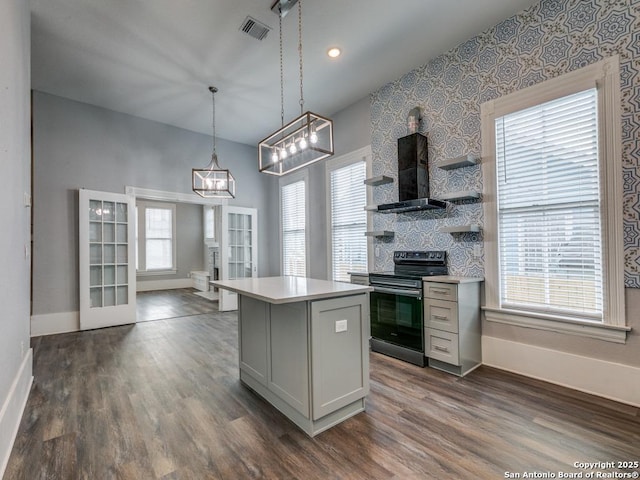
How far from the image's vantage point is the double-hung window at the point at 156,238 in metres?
8.62

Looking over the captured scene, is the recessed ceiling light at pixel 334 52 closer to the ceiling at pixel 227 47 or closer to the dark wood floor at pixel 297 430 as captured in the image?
the ceiling at pixel 227 47

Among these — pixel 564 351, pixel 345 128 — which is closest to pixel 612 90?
pixel 564 351

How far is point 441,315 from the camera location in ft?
9.89

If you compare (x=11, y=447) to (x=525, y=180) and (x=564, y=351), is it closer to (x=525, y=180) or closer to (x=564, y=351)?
(x=564, y=351)

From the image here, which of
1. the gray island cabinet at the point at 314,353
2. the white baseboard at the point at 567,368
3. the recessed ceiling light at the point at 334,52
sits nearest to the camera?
the gray island cabinet at the point at 314,353

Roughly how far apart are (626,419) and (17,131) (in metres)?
5.06

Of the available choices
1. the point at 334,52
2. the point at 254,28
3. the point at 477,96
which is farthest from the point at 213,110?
the point at 477,96

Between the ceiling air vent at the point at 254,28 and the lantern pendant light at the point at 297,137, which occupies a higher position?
the ceiling air vent at the point at 254,28

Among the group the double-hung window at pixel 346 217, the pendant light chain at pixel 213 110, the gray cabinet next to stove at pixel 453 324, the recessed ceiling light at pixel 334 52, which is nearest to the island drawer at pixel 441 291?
the gray cabinet next to stove at pixel 453 324

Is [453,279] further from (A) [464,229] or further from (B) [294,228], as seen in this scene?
(B) [294,228]

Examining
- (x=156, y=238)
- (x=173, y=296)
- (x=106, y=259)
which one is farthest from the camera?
(x=156, y=238)

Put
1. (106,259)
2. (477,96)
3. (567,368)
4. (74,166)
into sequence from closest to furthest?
(567,368) → (477,96) → (74,166) → (106,259)

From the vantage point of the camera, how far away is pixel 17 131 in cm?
237

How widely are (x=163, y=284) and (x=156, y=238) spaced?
4.58ft
